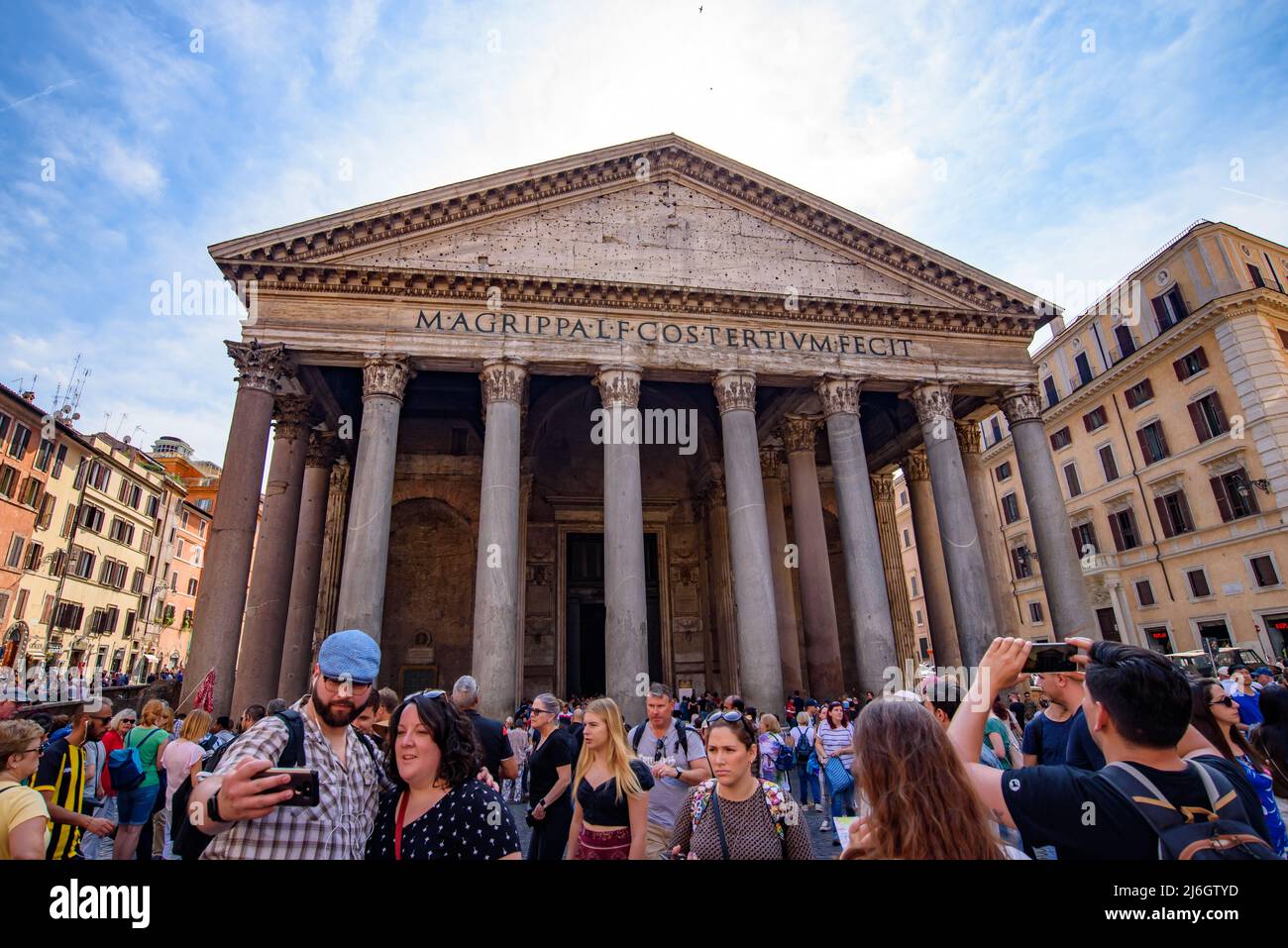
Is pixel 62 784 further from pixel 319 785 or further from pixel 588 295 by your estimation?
pixel 588 295

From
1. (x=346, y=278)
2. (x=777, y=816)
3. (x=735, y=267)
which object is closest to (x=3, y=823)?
(x=777, y=816)

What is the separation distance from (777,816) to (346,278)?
544 inches

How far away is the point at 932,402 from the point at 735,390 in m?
4.87

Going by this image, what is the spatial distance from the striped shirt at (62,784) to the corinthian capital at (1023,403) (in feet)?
56.6

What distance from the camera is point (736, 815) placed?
292 cm

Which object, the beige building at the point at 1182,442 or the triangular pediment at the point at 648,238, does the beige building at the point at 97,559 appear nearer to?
the triangular pediment at the point at 648,238

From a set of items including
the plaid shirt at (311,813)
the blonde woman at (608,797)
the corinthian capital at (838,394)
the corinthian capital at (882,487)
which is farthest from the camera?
the corinthian capital at (882,487)

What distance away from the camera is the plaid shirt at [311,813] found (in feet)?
6.79

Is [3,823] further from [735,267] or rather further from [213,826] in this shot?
[735,267]

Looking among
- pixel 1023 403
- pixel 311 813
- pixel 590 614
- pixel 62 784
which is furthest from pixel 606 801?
pixel 590 614

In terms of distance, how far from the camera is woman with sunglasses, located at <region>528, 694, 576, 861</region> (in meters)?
4.34

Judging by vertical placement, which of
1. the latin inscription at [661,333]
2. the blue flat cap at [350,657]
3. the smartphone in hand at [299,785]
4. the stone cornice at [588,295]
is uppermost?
the stone cornice at [588,295]

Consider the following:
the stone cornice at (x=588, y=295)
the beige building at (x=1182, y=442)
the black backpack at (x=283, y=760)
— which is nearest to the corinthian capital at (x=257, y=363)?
the stone cornice at (x=588, y=295)

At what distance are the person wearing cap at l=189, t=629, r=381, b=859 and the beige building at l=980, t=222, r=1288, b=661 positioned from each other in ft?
61.4
